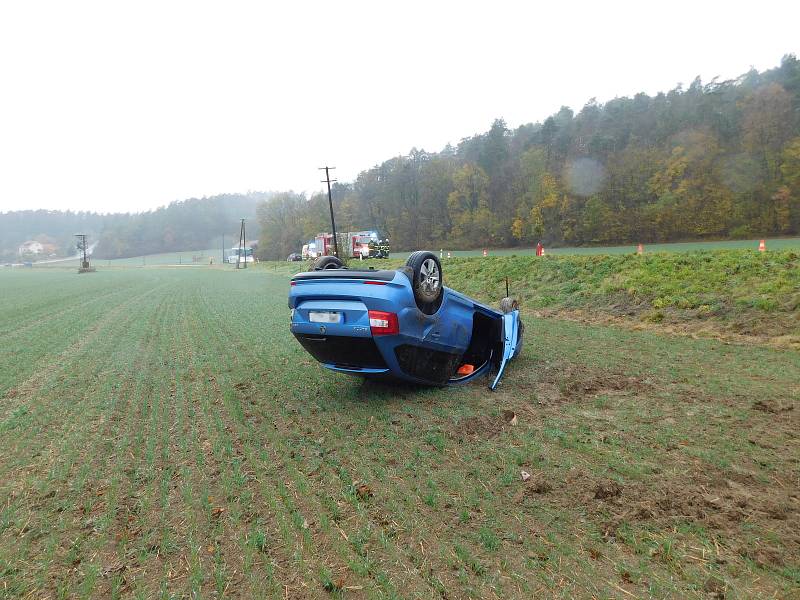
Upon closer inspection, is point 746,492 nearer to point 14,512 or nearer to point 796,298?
point 14,512

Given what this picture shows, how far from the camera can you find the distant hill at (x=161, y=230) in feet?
508

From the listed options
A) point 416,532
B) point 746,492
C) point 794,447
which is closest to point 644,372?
point 794,447

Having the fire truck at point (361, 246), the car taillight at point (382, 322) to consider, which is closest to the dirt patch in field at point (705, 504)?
the car taillight at point (382, 322)

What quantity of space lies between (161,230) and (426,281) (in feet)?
567

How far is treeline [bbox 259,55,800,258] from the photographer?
40.0m

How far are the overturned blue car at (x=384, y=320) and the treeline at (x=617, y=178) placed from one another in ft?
138

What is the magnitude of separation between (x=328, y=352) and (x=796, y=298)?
368 inches

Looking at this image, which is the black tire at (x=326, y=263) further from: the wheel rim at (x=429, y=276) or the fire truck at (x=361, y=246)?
the fire truck at (x=361, y=246)

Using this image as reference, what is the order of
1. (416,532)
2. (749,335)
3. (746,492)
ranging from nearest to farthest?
(416,532), (746,492), (749,335)

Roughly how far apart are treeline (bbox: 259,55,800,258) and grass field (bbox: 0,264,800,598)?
1606 inches

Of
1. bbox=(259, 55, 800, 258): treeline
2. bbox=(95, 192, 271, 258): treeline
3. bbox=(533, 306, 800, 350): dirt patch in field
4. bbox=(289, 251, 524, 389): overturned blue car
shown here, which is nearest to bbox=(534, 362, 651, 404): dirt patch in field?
bbox=(289, 251, 524, 389): overturned blue car

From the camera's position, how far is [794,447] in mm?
3855

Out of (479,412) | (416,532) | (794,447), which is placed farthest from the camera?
(479,412)

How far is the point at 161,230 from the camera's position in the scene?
157250mm
